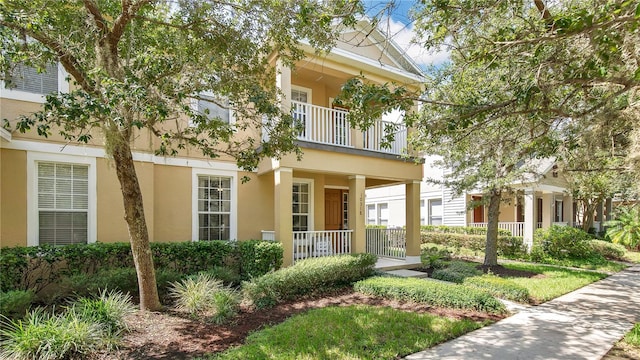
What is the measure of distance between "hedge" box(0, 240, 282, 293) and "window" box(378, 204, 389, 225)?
54.5 ft

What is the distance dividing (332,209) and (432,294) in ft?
20.7

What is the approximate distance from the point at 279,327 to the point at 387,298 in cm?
304

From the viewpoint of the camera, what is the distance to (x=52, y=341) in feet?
14.4

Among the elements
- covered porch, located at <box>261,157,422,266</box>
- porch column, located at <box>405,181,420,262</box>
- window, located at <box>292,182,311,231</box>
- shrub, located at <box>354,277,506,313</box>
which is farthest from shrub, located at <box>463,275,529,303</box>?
window, located at <box>292,182,311,231</box>

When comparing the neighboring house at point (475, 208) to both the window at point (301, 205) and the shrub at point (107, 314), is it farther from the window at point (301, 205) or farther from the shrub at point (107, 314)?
the shrub at point (107, 314)

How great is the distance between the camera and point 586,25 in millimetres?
3832

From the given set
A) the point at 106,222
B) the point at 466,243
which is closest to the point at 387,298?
the point at 106,222

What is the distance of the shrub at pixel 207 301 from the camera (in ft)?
20.1

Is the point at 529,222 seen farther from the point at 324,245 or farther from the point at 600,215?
the point at 600,215

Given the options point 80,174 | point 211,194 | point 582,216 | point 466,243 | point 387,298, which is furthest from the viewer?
point 582,216

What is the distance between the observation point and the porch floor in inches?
411

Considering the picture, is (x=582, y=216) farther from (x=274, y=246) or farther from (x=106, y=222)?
(x=106, y=222)

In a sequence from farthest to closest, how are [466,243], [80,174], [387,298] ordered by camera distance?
[466,243] < [80,174] < [387,298]

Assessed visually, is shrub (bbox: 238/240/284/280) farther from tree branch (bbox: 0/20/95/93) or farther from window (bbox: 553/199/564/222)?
window (bbox: 553/199/564/222)
